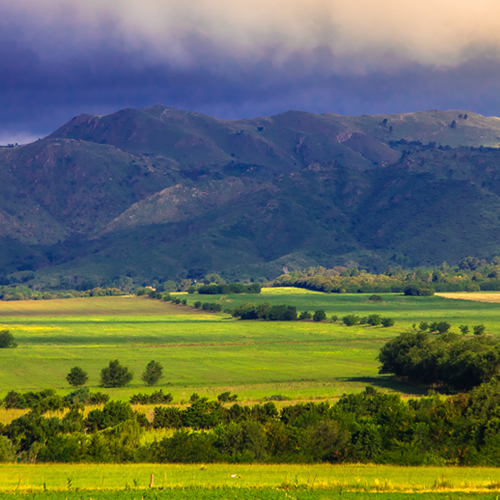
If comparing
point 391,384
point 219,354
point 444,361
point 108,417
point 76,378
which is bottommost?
point 219,354

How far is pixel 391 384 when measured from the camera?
94812 mm

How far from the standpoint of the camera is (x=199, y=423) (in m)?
61.7

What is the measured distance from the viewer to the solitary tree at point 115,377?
9706cm

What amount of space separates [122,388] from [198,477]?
54452 millimetres

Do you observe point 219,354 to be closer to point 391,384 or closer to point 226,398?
point 391,384

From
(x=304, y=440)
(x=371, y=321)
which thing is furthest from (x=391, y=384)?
(x=371, y=321)

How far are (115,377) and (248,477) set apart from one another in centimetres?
5856

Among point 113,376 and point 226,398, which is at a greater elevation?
point 226,398

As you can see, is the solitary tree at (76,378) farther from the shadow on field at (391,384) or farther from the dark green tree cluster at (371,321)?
the dark green tree cluster at (371,321)

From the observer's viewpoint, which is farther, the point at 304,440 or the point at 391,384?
the point at 391,384

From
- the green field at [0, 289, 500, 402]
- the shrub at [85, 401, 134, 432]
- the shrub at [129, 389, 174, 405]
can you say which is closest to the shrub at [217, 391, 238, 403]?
the green field at [0, 289, 500, 402]

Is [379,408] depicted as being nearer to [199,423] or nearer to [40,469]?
[199,423]

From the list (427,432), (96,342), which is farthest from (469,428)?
(96,342)

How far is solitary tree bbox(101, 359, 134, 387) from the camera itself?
97.1m
